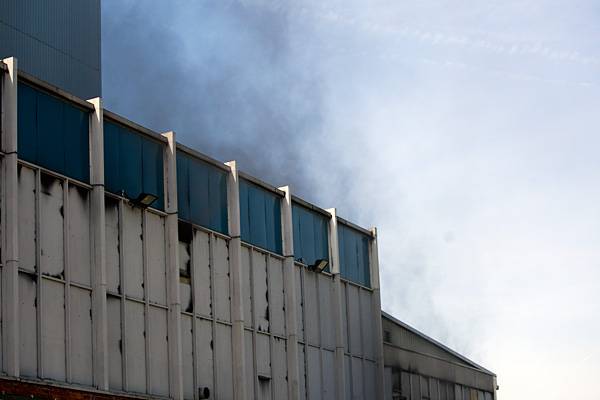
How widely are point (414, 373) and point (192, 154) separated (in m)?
16.5

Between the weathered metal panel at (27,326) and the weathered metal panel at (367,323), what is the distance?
19.3 metres

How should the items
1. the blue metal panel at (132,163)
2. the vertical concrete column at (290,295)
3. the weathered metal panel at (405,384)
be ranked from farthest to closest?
the weathered metal panel at (405,384) → the vertical concrete column at (290,295) → the blue metal panel at (132,163)

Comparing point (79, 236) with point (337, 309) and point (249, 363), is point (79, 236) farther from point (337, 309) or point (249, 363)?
point (337, 309)

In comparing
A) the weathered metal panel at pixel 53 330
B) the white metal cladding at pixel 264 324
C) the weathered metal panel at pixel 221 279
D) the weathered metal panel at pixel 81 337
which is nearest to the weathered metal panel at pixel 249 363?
the white metal cladding at pixel 264 324

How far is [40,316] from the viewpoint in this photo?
30109 millimetres

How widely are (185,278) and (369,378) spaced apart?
1256 centimetres

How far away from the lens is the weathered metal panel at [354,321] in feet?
151

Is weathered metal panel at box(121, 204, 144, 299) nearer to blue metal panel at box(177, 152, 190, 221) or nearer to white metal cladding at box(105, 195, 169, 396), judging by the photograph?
white metal cladding at box(105, 195, 169, 396)

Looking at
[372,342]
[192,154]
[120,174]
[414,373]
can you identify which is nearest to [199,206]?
[192,154]

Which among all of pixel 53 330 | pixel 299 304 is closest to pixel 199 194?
pixel 299 304

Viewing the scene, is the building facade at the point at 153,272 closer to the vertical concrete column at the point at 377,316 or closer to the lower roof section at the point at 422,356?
the vertical concrete column at the point at 377,316

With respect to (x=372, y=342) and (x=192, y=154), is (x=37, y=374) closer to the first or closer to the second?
(x=192, y=154)

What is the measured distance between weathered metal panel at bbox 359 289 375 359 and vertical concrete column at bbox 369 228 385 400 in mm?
195

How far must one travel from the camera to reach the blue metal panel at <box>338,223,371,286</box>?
46.9 meters
